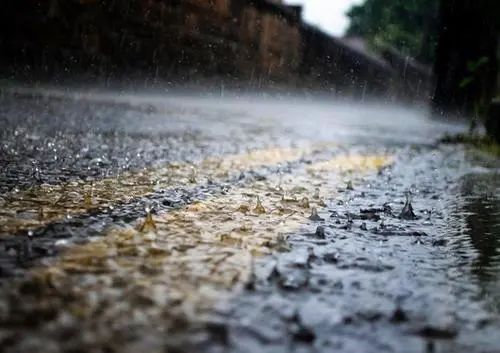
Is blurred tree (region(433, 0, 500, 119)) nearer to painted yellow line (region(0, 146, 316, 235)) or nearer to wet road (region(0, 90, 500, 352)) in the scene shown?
wet road (region(0, 90, 500, 352))

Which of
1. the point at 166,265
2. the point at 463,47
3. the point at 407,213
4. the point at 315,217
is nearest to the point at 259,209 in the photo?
the point at 315,217

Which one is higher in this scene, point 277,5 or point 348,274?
point 277,5

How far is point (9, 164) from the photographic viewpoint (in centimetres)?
230

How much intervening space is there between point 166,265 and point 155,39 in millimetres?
7583

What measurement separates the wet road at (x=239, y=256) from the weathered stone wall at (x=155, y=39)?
162 inches

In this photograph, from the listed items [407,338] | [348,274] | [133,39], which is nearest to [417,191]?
[348,274]

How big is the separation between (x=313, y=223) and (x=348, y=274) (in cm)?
47

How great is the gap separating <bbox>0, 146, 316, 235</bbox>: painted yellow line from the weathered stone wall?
179 inches

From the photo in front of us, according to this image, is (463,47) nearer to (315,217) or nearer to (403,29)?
(315,217)

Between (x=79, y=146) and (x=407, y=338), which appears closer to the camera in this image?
(x=407, y=338)

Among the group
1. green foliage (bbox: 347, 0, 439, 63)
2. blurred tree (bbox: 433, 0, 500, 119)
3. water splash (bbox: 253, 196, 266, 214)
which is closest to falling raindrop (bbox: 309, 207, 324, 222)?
water splash (bbox: 253, 196, 266, 214)

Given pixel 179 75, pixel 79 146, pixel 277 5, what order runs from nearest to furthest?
pixel 79 146 < pixel 179 75 < pixel 277 5

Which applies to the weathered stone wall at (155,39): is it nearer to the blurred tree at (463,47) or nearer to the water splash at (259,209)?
the blurred tree at (463,47)

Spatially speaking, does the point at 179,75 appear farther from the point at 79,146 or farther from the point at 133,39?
the point at 79,146
